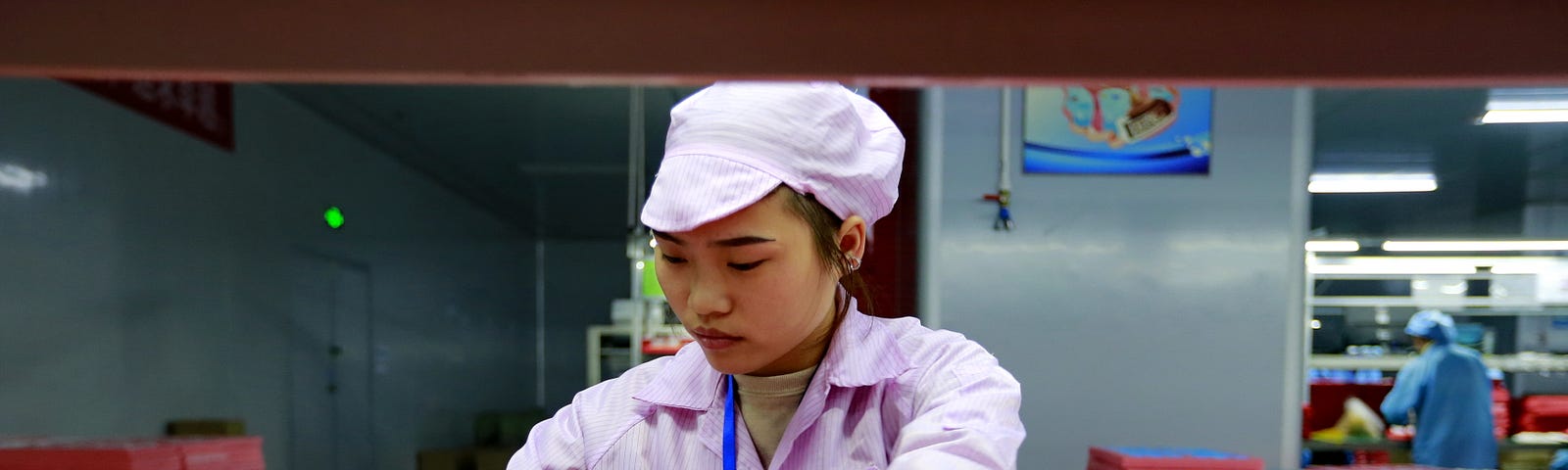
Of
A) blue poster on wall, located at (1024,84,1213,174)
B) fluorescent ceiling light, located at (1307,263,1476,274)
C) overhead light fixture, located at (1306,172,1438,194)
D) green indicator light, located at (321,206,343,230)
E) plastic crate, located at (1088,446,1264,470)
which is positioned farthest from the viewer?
overhead light fixture, located at (1306,172,1438,194)

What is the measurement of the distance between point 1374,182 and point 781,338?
283 inches

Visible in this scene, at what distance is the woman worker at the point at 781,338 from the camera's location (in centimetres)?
76

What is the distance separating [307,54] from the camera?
38 centimetres

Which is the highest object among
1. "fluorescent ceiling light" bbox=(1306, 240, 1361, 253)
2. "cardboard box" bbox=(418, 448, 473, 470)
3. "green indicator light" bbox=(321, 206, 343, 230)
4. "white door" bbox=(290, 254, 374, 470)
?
"green indicator light" bbox=(321, 206, 343, 230)

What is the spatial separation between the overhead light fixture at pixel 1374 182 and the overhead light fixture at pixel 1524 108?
1.22 meters

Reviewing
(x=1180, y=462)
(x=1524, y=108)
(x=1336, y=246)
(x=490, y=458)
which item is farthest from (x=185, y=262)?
(x=1336, y=246)

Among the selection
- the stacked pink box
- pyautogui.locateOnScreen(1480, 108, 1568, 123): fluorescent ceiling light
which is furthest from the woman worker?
pyautogui.locateOnScreen(1480, 108, 1568, 123): fluorescent ceiling light

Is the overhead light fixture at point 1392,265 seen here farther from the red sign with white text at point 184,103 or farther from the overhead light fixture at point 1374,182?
the red sign with white text at point 184,103

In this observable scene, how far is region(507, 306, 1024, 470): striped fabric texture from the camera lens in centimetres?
78

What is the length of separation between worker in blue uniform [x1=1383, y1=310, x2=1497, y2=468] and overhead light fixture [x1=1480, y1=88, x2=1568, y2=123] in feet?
3.95

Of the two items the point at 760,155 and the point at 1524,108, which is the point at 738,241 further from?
the point at 1524,108

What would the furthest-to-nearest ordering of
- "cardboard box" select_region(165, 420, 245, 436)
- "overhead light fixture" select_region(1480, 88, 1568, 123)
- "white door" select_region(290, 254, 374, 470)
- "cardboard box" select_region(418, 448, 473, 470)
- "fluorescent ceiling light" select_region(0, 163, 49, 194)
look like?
1. "cardboard box" select_region(418, 448, 473, 470)
2. "white door" select_region(290, 254, 374, 470)
3. "overhead light fixture" select_region(1480, 88, 1568, 123)
4. "cardboard box" select_region(165, 420, 245, 436)
5. "fluorescent ceiling light" select_region(0, 163, 49, 194)

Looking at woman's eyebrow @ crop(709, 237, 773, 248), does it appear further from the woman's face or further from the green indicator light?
the green indicator light

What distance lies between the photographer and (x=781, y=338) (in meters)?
0.83
